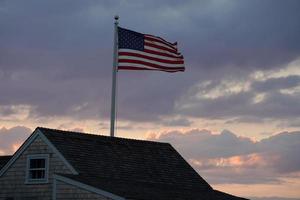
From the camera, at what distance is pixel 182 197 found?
127 feet

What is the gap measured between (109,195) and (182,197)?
5498 millimetres

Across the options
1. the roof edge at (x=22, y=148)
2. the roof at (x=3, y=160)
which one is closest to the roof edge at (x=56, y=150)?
the roof edge at (x=22, y=148)

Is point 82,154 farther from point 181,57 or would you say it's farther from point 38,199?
point 181,57

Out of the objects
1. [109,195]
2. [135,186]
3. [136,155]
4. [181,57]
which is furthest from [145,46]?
[109,195]

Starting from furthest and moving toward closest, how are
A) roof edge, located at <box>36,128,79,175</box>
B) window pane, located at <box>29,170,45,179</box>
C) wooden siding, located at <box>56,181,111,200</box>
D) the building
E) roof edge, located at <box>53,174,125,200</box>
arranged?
window pane, located at <box>29,170,45,179</box> → roof edge, located at <box>36,128,79,175</box> → the building → wooden siding, located at <box>56,181,111,200</box> → roof edge, located at <box>53,174,125,200</box>

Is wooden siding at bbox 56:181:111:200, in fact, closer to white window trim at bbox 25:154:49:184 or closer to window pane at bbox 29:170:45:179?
white window trim at bbox 25:154:49:184

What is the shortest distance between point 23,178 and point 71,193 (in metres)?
4.12

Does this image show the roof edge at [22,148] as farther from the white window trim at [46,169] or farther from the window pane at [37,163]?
the window pane at [37,163]

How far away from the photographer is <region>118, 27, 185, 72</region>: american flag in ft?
142

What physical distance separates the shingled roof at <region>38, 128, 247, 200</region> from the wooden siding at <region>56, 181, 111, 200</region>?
457mm

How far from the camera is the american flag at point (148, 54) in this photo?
142ft

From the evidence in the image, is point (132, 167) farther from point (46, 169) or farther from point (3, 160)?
point (3, 160)

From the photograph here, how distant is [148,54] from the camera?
43.3m

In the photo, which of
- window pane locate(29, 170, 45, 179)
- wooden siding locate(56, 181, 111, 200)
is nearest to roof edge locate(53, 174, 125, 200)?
wooden siding locate(56, 181, 111, 200)
